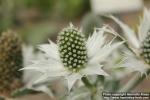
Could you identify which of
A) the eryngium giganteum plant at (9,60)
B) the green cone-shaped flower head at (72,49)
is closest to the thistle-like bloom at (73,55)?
the green cone-shaped flower head at (72,49)

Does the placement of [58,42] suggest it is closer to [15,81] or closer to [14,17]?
[15,81]

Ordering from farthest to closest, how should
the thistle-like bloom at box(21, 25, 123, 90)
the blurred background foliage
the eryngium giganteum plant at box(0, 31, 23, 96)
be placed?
the blurred background foliage, the eryngium giganteum plant at box(0, 31, 23, 96), the thistle-like bloom at box(21, 25, 123, 90)

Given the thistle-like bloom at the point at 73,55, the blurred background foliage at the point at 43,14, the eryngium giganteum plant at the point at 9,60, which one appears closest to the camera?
the thistle-like bloom at the point at 73,55

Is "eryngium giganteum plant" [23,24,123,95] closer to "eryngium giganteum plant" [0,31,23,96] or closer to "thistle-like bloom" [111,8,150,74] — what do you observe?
"thistle-like bloom" [111,8,150,74]

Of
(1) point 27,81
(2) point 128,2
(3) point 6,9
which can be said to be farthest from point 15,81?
(3) point 6,9

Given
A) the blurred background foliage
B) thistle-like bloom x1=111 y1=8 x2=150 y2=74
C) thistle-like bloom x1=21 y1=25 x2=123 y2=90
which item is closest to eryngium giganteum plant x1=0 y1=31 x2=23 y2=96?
thistle-like bloom x1=21 y1=25 x2=123 y2=90

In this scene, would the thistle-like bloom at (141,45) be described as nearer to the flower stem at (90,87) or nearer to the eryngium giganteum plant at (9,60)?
the flower stem at (90,87)

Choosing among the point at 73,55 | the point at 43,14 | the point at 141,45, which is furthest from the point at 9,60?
the point at 43,14
